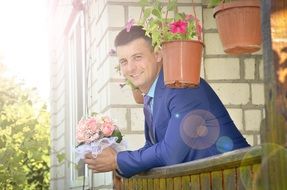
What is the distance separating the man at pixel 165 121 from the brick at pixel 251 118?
135cm

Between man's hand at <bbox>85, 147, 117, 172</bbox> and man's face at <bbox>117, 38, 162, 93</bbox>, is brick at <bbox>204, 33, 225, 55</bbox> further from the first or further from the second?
man's hand at <bbox>85, 147, 117, 172</bbox>

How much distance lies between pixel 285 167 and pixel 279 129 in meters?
0.09

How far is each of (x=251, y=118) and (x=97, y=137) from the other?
159 cm

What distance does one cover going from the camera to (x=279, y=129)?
4.58 feet

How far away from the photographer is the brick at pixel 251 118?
4.57m

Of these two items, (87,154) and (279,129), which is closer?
(279,129)

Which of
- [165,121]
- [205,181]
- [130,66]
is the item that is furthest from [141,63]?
[205,181]

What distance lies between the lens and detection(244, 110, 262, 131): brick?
180 inches

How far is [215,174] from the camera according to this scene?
6.81 ft

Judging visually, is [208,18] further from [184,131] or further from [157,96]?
[184,131]

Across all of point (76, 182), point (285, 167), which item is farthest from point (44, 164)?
point (285, 167)

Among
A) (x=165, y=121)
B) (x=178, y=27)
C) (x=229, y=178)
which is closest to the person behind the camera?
(x=229, y=178)

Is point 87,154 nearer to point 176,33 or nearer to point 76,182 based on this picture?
point 176,33

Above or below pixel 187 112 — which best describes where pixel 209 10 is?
above
